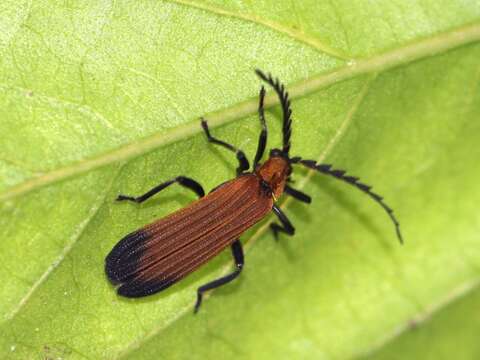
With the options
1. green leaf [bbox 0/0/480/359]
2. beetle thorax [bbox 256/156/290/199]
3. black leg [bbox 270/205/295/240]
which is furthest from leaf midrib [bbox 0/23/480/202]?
black leg [bbox 270/205/295/240]

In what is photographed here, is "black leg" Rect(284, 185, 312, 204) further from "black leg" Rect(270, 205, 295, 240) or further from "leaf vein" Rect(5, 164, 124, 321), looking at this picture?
"leaf vein" Rect(5, 164, 124, 321)

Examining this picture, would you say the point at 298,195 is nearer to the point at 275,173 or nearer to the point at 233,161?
the point at 275,173

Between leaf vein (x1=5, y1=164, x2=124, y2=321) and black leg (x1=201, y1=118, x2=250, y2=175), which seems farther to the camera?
black leg (x1=201, y1=118, x2=250, y2=175)

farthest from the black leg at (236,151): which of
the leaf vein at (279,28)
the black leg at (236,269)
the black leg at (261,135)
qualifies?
the leaf vein at (279,28)

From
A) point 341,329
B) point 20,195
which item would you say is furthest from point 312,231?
point 20,195

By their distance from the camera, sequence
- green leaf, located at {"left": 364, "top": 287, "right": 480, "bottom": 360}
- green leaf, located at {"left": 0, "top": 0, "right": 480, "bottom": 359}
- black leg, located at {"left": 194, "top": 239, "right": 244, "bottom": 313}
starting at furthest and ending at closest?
green leaf, located at {"left": 364, "top": 287, "right": 480, "bottom": 360} < black leg, located at {"left": 194, "top": 239, "right": 244, "bottom": 313} < green leaf, located at {"left": 0, "top": 0, "right": 480, "bottom": 359}

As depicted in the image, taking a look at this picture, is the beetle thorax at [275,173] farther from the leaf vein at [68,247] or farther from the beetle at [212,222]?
the leaf vein at [68,247]

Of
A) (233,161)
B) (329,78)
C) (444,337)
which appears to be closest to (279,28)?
(329,78)
